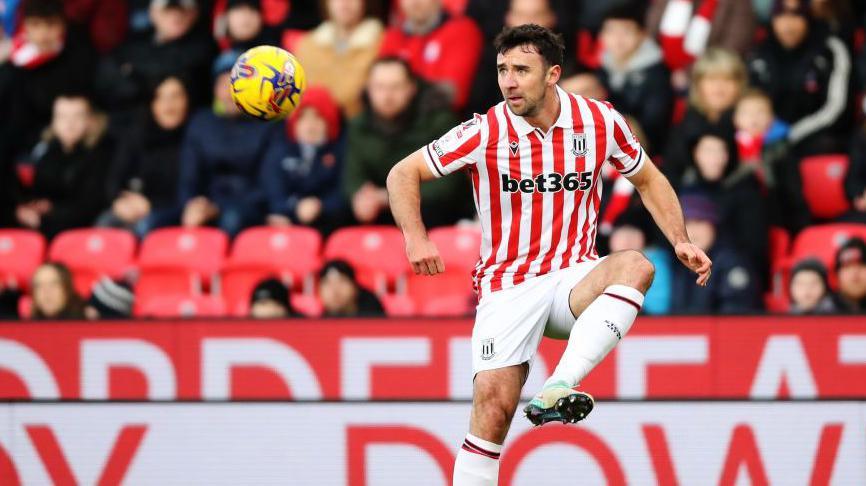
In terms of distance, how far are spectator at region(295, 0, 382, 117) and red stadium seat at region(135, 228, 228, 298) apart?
126 centimetres

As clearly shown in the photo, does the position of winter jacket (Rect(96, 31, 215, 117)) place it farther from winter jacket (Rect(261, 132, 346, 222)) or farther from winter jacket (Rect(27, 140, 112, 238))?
winter jacket (Rect(261, 132, 346, 222))

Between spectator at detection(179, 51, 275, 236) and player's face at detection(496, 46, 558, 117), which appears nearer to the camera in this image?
player's face at detection(496, 46, 558, 117)

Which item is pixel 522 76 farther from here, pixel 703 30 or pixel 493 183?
pixel 703 30

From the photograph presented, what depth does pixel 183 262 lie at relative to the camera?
398 inches

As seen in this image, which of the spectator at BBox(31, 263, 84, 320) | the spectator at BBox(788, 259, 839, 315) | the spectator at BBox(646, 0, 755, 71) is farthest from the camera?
the spectator at BBox(646, 0, 755, 71)

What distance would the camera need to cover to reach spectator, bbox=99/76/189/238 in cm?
1073

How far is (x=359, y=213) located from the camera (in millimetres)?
9961

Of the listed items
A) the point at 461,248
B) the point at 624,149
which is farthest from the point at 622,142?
the point at 461,248

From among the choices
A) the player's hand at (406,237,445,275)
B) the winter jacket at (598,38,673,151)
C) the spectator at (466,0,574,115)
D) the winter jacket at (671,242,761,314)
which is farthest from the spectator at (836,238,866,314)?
the player's hand at (406,237,445,275)

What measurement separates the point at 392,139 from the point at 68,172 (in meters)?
2.39

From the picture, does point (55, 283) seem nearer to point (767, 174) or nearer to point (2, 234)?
point (2, 234)

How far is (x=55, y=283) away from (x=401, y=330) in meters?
2.73

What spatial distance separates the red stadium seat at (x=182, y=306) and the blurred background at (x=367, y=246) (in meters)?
0.02

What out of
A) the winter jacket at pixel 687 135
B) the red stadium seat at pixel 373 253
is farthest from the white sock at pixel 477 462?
the winter jacket at pixel 687 135
